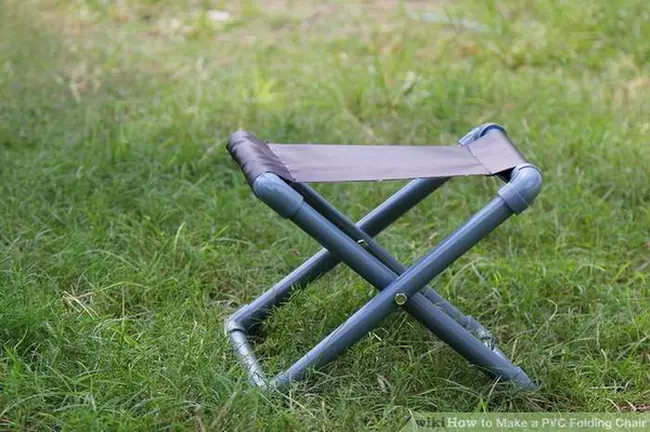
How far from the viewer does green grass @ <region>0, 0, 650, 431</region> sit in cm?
302

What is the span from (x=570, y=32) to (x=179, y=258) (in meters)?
3.10

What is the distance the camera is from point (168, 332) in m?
3.21

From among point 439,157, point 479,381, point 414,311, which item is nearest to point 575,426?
point 479,381

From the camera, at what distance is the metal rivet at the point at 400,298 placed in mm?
2920

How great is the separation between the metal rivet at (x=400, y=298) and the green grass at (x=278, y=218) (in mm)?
285


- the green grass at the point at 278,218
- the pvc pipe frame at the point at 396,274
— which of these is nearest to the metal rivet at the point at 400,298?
the pvc pipe frame at the point at 396,274

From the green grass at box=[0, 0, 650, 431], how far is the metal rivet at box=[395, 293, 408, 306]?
0.29 metres

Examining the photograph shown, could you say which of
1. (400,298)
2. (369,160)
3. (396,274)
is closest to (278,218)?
(369,160)

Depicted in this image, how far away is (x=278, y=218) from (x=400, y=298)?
1.28 m

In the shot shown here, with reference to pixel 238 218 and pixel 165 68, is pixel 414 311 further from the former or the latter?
pixel 165 68

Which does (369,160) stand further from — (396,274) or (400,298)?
(400,298)

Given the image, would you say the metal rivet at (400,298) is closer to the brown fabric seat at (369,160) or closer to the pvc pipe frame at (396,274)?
the pvc pipe frame at (396,274)

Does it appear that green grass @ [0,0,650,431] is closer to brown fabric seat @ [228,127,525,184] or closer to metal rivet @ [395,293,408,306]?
metal rivet @ [395,293,408,306]

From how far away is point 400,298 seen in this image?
9.59ft
